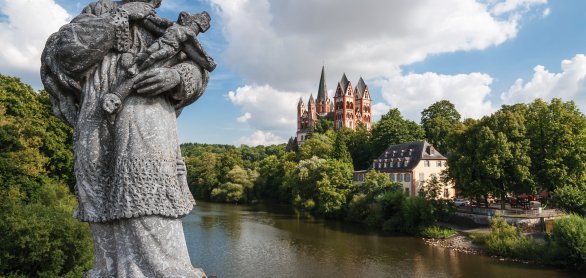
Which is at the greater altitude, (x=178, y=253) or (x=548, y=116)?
(x=548, y=116)

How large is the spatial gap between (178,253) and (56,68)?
6.96 feet

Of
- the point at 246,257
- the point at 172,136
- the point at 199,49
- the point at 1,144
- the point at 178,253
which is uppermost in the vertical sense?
the point at 1,144

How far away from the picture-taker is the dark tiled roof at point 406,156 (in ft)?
160

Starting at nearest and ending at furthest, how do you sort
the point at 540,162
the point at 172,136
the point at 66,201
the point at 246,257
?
the point at 172,136
the point at 66,201
the point at 246,257
the point at 540,162

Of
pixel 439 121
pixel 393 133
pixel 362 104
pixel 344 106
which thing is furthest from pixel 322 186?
pixel 362 104

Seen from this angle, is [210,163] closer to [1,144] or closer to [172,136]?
[1,144]

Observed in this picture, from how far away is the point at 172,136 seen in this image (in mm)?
4297

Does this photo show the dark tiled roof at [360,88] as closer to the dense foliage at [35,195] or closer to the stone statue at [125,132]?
the dense foliage at [35,195]

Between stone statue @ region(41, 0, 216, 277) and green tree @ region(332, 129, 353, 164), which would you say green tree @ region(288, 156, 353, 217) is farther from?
stone statue @ region(41, 0, 216, 277)

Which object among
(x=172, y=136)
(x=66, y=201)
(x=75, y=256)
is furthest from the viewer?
(x=66, y=201)

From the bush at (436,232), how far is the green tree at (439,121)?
29.7m

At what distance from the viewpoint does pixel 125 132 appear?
404 centimetres

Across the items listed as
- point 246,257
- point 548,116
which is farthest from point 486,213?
point 246,257

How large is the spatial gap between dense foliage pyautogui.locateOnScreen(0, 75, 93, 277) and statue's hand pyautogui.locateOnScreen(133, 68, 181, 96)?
1403 cm
